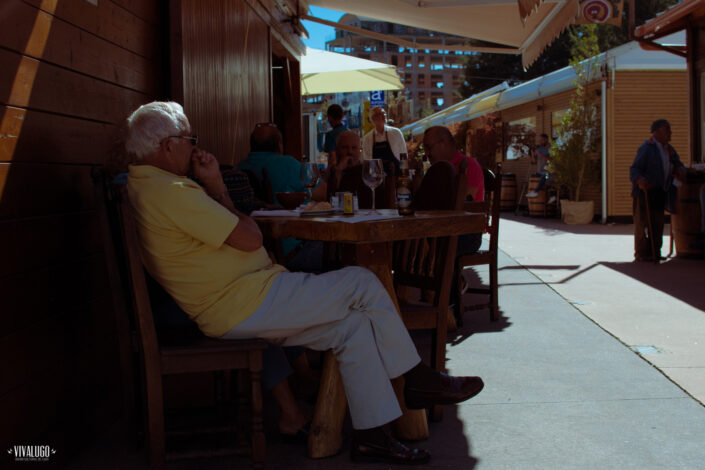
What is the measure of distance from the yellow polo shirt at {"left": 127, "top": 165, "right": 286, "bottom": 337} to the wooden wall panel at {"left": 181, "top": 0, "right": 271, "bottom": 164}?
1505mm

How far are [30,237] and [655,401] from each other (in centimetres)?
272

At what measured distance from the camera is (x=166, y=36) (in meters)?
3.72

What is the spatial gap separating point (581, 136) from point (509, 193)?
4.35m

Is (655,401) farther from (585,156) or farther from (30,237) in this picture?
(585,156)

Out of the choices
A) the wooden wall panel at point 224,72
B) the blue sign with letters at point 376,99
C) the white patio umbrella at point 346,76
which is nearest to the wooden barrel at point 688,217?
A: the white patio umbrella at point 346,76

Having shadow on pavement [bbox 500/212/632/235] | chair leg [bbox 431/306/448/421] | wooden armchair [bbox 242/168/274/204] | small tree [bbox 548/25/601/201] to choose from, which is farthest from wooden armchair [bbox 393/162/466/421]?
small tree [bbox 548/25/601/201]

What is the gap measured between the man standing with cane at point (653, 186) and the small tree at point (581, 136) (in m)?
5.44

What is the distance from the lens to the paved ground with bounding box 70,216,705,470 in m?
2.62

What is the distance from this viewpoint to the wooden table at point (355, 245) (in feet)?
8.41

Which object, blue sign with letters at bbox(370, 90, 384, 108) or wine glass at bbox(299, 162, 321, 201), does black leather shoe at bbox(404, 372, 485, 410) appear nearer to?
wine glass at bbox(299, 162, 321, 201)

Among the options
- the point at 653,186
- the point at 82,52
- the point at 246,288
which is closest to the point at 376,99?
the point at 653,186

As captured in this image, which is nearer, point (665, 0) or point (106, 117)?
point (106, 117)

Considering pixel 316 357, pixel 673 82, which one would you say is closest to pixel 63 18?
pixel 316 357

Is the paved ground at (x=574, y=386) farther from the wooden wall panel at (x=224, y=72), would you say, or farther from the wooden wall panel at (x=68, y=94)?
the wooden wall panel at (x=224, y=72)
